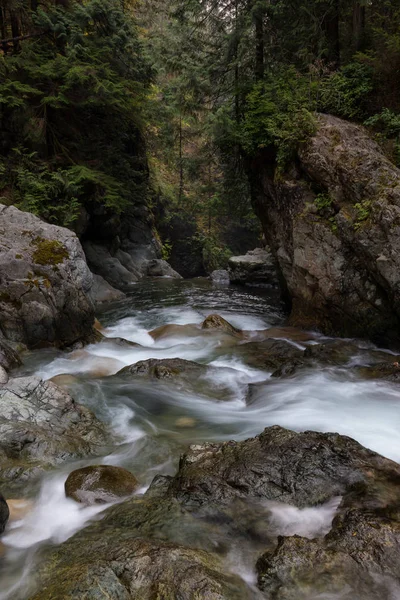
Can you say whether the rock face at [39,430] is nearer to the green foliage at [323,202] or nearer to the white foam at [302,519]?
the white foam at [302,519]

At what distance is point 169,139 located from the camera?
69.5 ft

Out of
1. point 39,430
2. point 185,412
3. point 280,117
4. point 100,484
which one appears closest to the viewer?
point 100,484

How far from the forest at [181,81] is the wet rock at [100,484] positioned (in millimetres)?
8600

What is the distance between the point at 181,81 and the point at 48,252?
32.3 feet

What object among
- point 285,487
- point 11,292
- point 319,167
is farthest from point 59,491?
point 319,167

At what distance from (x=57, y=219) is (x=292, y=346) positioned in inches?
364

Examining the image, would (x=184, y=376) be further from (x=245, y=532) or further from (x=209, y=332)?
(x=245, y=532)

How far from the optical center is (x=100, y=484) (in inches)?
162

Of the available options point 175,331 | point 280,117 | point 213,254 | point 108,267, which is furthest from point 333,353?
point 213,254

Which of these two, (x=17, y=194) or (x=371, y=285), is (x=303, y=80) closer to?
(x=371, y=285)

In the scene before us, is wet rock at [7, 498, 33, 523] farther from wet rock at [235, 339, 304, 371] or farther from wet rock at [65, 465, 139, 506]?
wet rock at [235, 339, 304, 371]

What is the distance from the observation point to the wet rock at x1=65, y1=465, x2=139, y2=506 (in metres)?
3.98

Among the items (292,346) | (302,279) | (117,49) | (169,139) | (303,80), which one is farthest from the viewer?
(169,139)

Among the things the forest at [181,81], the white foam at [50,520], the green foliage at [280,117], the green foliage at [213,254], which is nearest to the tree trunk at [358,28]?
the forest at [181,81]
